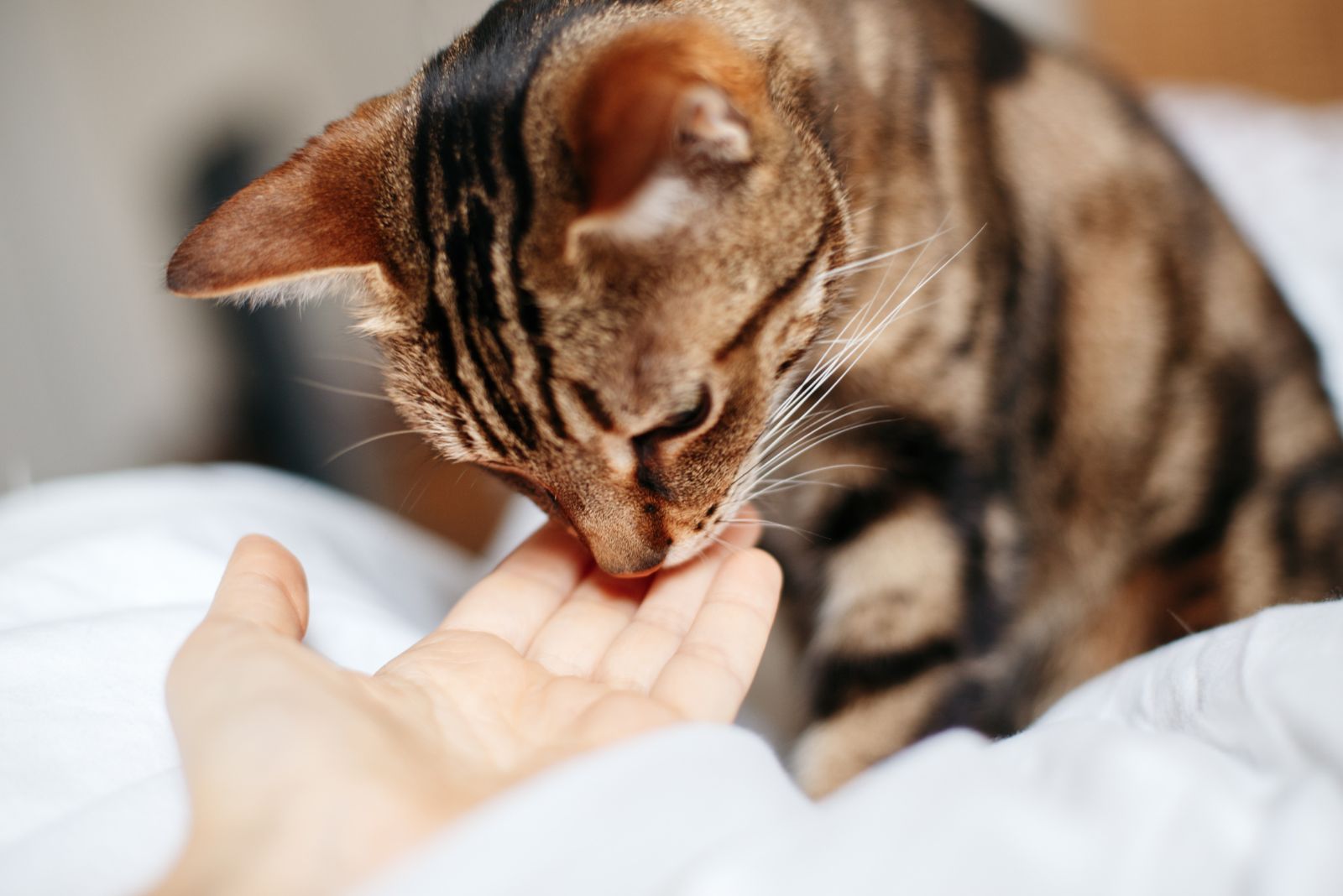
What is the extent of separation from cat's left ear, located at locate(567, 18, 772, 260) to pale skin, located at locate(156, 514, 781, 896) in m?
0.36

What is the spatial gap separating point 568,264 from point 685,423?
0.17 meters

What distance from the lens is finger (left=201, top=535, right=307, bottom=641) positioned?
78cm

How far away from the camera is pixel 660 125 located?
2.13ft

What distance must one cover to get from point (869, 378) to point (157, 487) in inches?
37.3

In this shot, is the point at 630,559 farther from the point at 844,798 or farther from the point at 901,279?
the point at 901,279

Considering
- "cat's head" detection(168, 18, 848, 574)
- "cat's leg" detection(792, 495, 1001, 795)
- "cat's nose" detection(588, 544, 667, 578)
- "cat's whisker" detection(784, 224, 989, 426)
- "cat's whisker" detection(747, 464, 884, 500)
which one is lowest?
"cat's leg" detection(792, 495, 1001, 795)

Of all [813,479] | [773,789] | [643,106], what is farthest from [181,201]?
[773,789]

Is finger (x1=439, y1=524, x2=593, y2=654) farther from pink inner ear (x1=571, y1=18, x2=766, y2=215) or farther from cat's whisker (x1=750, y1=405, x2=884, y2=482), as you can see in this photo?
pink inner ear (x1=571, y1=18, x2=766, y2=215)

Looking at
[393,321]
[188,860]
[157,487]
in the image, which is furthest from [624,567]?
[157,487]

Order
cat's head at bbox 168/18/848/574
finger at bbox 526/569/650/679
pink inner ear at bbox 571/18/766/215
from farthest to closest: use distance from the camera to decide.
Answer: finger at bbox 526/569/650/679
cat's head at bbox 168/18/848/574
pink inner ear at bbox 571/18/766/215

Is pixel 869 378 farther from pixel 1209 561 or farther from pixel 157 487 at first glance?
pixel 157 487

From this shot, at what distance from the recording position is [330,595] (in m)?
1.01

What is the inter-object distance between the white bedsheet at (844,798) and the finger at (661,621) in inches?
8.9

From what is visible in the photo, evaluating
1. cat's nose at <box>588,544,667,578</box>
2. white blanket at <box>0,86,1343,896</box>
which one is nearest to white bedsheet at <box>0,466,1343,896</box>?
white blanket at <box>0,86,1343,896</box>
